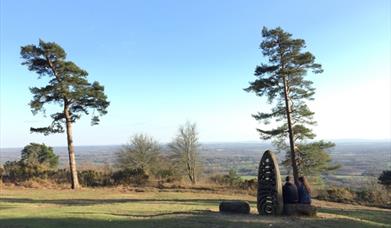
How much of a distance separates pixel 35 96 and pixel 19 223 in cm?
2075

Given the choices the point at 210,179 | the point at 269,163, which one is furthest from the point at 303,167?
the point at 269,163

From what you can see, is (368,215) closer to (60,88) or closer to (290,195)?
(290,195)

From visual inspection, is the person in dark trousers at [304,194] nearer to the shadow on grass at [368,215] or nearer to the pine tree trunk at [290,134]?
the shadow on grass at [368,215]

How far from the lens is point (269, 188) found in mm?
14891

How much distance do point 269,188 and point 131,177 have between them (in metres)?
20.4

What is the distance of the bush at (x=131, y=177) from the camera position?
33.2 meters

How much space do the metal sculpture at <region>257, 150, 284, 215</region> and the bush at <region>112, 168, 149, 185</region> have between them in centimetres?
1889

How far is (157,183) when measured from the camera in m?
32.5

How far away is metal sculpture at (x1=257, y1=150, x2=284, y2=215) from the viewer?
572 inches

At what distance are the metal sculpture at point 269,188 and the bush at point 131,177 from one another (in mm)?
18892

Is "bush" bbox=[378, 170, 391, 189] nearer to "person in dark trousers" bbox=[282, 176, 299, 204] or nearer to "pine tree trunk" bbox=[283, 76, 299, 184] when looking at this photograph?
"pine tree trunk" bbox=[283, 76, 299, 184]

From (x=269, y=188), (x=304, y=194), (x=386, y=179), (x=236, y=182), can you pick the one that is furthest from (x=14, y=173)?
(x=386, y=179)

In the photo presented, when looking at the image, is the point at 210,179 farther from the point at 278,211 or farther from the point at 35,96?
the point at 278,211

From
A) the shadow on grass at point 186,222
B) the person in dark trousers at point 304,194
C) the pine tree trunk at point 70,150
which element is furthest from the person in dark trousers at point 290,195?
the pine tree trunk at point 70,150
